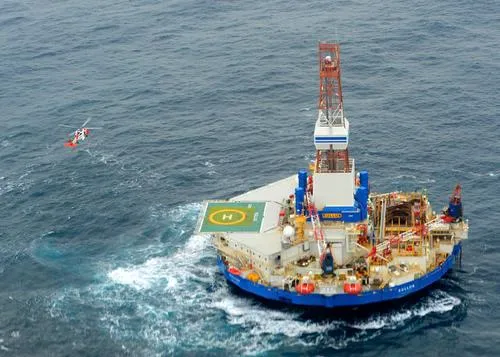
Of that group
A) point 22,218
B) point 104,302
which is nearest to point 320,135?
point 104,302

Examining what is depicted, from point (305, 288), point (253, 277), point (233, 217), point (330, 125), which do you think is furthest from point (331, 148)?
point (305, 288)

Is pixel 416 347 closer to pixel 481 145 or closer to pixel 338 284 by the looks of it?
pixel 338 284

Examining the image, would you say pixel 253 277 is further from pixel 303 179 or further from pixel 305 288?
pixel 303 179

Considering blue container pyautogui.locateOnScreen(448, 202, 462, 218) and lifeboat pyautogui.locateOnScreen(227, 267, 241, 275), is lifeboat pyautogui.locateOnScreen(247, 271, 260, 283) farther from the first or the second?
blue container pyautogui.locateOnScreen(448, 202, 462, 218)

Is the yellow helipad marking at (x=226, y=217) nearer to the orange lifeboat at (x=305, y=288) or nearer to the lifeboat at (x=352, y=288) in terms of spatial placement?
the orange lifeboat at (x=305, y=288)

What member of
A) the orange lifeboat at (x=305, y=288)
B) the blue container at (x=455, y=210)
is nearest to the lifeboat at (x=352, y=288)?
the orange lifeboat at (x=305, y=288)

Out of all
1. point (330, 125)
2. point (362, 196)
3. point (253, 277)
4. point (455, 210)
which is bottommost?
point (253, 277)
